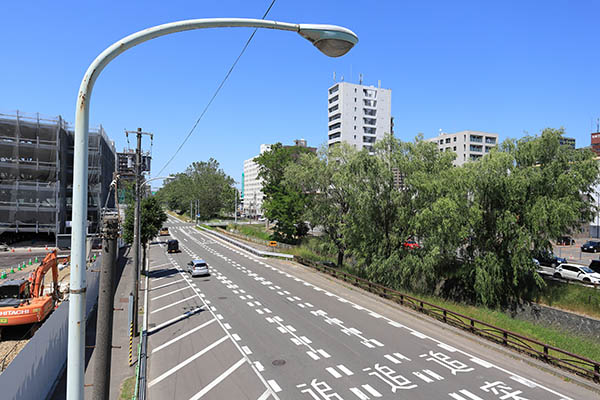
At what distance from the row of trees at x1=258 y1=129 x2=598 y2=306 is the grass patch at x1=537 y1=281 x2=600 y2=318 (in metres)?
1.01

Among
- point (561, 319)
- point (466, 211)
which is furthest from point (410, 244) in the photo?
point (561, 319)

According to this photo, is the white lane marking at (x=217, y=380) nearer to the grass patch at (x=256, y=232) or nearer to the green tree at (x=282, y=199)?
the green tree at (x=282, y=199)

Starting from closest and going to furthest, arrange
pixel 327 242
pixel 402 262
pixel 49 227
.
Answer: pixel 402 262 → pixel 327 242 → pixel 49 227

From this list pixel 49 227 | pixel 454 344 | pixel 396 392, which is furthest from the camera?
pixel 49 227

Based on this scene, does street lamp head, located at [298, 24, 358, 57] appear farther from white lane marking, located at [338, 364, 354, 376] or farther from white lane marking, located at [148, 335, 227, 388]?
white lane marking, located at [148, 335, 227, 388]

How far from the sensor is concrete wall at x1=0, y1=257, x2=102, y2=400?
8.23 m

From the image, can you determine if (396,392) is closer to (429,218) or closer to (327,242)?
(429,218)

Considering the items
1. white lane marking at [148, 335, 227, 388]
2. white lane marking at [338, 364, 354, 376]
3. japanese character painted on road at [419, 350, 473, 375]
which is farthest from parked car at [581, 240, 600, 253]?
white lane marking at [148, 335, 227, 388]

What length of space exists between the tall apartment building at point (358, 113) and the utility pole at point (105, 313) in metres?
83.1

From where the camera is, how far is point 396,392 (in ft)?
36.8

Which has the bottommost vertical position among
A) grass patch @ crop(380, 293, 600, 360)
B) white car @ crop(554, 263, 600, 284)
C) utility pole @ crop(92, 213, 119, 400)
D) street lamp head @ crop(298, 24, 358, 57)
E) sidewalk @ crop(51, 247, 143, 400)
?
grass patch @ crop(380, 293, 600, 360)

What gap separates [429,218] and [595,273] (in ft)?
49.1

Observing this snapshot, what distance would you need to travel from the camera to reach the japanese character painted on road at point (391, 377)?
1161 centimetres

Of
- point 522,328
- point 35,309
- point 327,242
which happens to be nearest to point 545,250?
point 522,328
